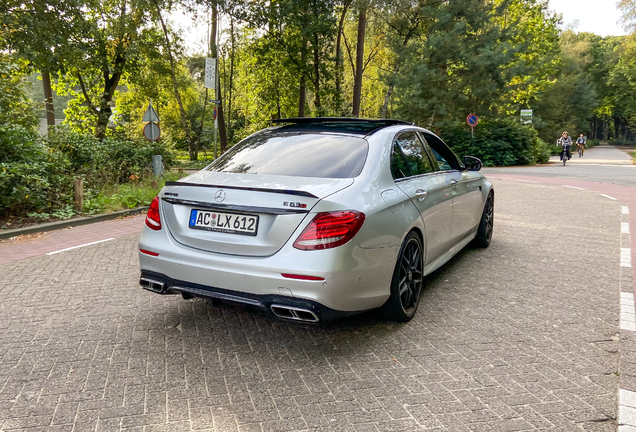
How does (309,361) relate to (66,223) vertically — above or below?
below

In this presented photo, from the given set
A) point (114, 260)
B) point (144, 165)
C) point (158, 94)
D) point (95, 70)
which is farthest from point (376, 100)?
point (114, 260)

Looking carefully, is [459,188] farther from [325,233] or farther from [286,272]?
[286,272]

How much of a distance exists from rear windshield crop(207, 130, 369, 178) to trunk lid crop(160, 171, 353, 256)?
6.6 inches

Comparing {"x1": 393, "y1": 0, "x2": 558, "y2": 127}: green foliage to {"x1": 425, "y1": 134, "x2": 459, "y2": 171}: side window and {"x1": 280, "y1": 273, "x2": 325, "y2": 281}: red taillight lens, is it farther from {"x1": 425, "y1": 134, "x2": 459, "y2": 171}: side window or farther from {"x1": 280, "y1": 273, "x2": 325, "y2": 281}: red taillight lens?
{"x1": 280, "y1": 273, "x2": 325, "y2": 281}: red taillight lens

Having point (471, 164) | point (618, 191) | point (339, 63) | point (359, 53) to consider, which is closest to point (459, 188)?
point (471, 164)

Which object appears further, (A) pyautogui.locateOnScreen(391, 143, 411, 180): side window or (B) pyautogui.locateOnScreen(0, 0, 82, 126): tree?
(B) pyautogui.locateOnScreen(0, 0, 82, 126): tree

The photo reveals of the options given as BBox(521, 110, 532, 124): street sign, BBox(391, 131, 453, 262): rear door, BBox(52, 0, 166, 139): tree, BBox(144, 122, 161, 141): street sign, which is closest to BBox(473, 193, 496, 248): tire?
BBox(391, 131, 453, 262): rear door

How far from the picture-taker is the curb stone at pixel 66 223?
7.93 meters

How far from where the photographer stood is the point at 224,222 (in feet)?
11.1

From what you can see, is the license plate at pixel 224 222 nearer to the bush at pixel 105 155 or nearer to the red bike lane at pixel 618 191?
the red bike lane at pixel 618 191

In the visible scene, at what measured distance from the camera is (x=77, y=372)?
3.17 metres

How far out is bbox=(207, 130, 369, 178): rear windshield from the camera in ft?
12.2

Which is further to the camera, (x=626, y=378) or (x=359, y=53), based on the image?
(x=359, y=53)

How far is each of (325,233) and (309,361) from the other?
904 mm
